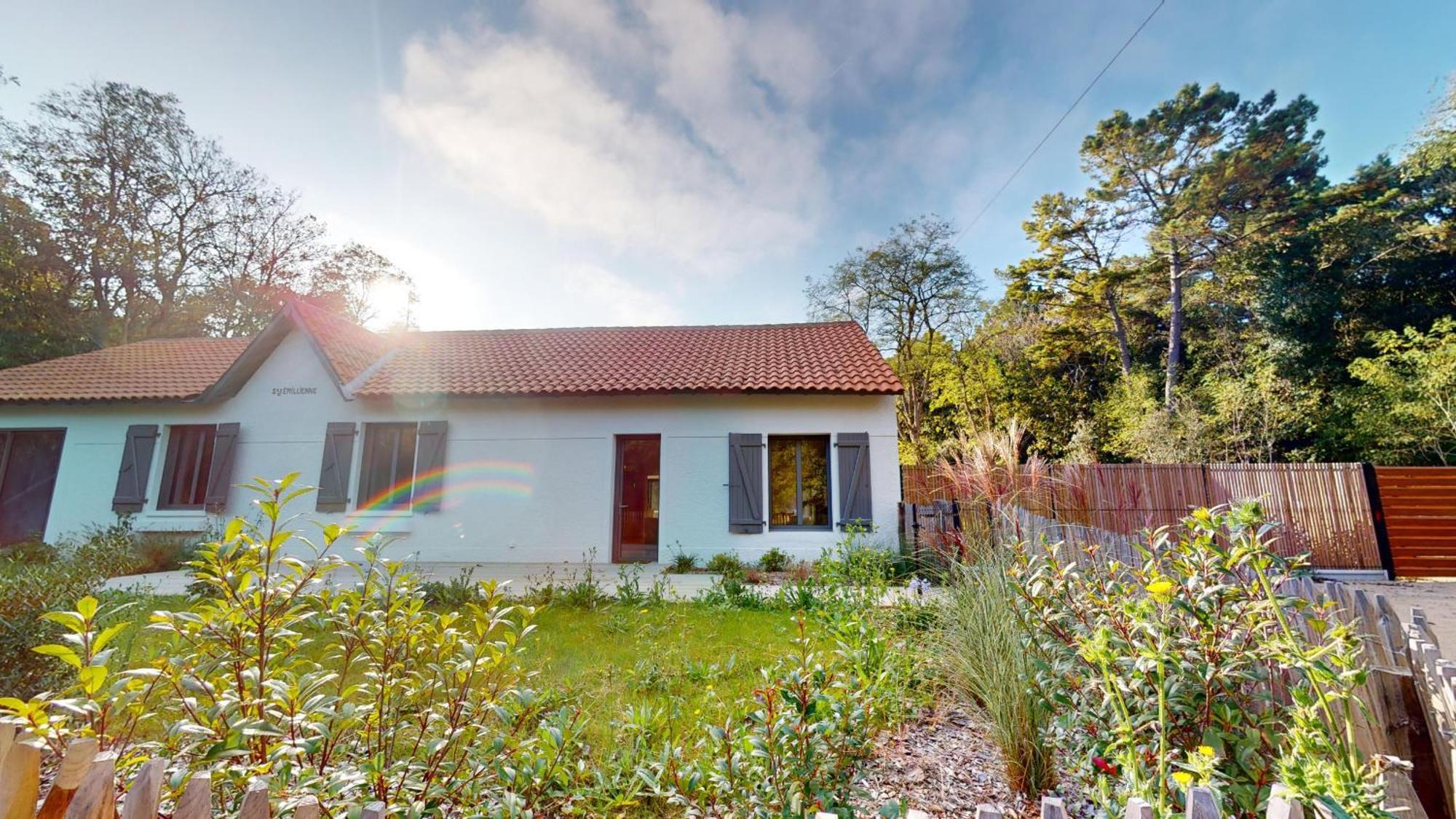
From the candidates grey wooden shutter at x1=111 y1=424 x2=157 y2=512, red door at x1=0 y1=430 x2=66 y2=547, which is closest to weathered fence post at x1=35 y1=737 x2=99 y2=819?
grey wooden shutter at x1=111 y1=424 x2=157 y2=512

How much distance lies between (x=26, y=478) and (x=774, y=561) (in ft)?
49.5

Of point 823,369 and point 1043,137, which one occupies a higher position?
point 1043,137

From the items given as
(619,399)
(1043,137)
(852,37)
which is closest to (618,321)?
(619,399)

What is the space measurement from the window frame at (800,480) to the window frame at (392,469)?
21.2 feet

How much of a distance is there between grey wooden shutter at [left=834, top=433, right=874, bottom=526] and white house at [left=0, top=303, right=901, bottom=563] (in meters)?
0.03

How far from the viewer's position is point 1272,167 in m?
15.2

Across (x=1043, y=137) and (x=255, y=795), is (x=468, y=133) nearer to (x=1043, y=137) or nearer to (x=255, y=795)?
(x=255, y=795)

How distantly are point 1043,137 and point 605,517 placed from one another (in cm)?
971

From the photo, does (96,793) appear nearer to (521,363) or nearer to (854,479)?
(854,479)

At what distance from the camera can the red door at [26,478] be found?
32.9 ft

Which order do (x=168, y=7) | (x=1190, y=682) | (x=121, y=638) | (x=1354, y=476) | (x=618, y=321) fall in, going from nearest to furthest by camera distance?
1. (x=1190, y=682)
2. (x=121, y=638)
3. (x=168, y=7)
4. (x=1354, y=476)
5. (x=618, y=321)

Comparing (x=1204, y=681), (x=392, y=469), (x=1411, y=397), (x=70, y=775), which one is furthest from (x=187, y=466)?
(x=1411, y=397)

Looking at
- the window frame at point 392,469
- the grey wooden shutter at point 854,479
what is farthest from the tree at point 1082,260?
the window frame at point 392,469

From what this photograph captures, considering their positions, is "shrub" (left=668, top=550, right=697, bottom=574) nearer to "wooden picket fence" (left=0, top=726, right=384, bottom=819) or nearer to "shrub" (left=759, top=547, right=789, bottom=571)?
"shrub" (left=759, top=547, right=789, bottom=571)
